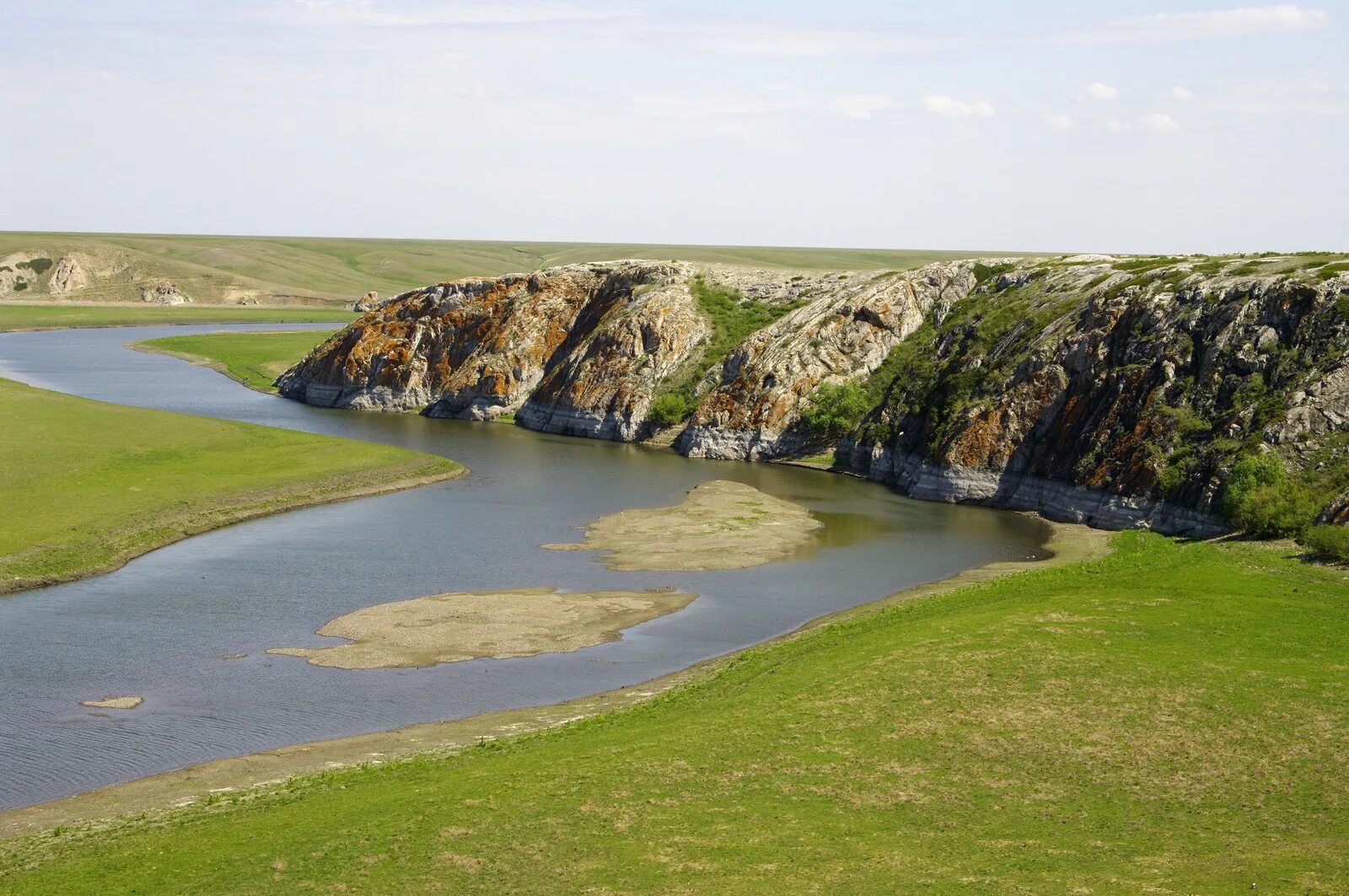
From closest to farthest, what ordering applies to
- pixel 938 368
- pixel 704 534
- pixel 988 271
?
pixel 704 534 < pixel 938 368 < pixel 988 271

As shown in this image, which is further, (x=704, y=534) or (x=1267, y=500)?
(x=704, y=534)

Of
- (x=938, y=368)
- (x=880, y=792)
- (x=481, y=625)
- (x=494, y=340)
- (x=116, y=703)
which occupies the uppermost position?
(x=938, y=368)

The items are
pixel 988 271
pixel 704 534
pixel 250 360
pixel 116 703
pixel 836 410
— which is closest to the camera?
pixel 116 703

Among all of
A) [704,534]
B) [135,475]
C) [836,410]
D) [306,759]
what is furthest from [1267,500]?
[135,475]

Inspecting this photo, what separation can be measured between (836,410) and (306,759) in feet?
258

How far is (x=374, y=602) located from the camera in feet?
203

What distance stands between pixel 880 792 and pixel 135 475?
6616cm

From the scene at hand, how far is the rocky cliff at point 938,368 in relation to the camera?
81.8 m

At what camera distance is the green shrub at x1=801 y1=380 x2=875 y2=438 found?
113750 mm

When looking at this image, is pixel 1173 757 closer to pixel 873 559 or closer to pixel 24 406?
pixel 873 559

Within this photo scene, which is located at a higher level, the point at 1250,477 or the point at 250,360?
the point at 1250,477

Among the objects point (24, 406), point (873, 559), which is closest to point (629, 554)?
point (873, 559)

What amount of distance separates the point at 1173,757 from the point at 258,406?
121 m

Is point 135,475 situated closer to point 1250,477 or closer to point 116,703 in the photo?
point 116,703
